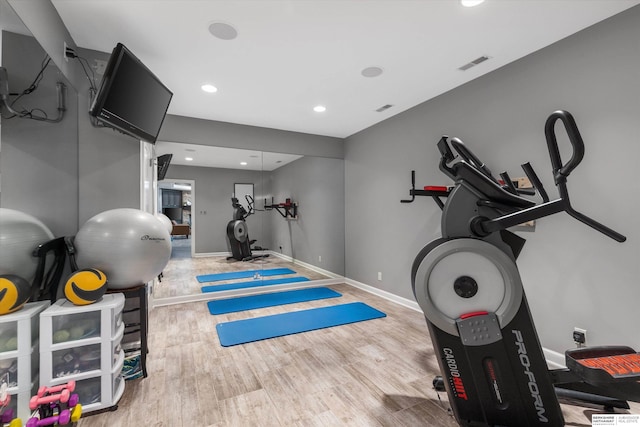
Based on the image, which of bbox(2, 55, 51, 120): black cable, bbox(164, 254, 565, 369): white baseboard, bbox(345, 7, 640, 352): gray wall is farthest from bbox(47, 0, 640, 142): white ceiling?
bbox(164, 254, 565, 369): white baseboard

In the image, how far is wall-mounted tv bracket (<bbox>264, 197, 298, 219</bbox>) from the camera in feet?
15.9

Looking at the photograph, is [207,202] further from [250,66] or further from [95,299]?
[95,299]

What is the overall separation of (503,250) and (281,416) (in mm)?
1638

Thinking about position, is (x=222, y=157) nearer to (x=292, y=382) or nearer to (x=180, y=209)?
(x=180, y=209)

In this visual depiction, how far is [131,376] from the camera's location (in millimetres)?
2160

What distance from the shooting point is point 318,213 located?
5.29m

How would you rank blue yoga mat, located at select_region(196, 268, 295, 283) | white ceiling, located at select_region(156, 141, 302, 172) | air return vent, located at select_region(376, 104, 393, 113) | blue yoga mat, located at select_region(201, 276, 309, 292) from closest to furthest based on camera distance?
air return vent, located at select_region(376, 104, 393, 113) → white ceiling, located at select_region(156, 141, 302, 172) → blue yoga mat, located at select_region(201, 276, 309, 292) → blue yoga mat, located at select_region(196, 268, 295, 283)

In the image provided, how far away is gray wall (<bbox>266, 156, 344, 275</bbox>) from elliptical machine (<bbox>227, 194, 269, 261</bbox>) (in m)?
0.68

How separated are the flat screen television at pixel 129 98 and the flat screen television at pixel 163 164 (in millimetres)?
1340

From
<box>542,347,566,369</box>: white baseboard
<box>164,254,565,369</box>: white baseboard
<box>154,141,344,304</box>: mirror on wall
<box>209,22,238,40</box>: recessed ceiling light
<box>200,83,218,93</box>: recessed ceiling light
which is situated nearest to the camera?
<box>209,22,238,40</box>: recessed ceiling light

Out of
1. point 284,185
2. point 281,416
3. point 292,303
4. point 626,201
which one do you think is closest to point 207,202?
point 284,185

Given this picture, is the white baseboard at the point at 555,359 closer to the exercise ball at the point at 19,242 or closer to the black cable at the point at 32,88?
the exercise ball at the point at 19,242

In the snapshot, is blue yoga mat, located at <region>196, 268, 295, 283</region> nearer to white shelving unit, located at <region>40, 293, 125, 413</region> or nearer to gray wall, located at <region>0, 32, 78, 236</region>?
gray wall, located at <region>0, 32, 78, 236</region>

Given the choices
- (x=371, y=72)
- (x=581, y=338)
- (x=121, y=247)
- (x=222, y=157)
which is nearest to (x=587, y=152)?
(x=581, y=338)
